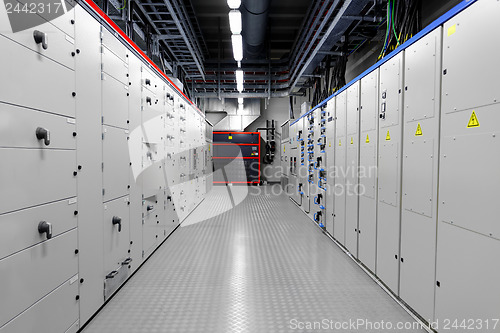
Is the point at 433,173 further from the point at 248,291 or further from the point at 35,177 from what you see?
the point at 35,177

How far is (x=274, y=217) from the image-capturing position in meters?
5.94

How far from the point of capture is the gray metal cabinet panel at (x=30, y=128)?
1.38 metres

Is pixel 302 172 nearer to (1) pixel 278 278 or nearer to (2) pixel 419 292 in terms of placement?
(1) pixel 278 278

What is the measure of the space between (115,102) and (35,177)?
1.20 metres

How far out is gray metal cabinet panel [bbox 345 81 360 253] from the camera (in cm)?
333

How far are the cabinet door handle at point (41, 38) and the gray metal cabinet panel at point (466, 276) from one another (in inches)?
110

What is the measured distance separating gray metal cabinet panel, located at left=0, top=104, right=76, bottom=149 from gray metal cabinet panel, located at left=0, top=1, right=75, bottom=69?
37cm

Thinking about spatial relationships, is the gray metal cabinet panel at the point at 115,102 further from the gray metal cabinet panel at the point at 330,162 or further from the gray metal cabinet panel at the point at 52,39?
the gray metal cabinet panel at the point at 330,162

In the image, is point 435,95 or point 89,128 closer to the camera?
point 435,95

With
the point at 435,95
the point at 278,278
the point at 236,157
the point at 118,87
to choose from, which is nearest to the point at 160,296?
the point at 278,278

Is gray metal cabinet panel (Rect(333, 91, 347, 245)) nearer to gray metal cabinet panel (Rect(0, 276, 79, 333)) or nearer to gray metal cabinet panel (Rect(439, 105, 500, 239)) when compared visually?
gray metal cabinet panel (Rect(439, 105, 500, 239))

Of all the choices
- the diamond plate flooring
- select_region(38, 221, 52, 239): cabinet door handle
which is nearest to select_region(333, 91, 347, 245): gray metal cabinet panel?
the diamond plate flooring

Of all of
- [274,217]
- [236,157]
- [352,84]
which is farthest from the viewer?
[236,157]

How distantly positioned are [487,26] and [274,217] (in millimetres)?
4918
